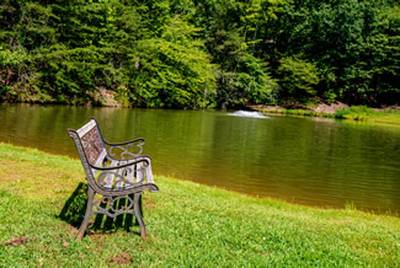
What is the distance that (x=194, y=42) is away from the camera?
123 feet

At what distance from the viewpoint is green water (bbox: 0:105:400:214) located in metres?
10.3

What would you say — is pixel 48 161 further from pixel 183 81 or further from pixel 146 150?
pixel 183 81

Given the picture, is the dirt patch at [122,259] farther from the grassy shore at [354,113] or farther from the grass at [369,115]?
the grass at [369,115]

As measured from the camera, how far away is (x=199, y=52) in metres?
37.4

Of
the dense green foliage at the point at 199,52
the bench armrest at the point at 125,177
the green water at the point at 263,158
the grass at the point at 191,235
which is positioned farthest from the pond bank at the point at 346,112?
the bench armrest at the point at 125,177

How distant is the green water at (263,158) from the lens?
10.3 metres

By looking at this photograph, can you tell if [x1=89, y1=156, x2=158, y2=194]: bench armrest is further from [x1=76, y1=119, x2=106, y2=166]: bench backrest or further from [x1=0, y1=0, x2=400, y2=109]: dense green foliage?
[x1=0, y1=0, x2=400, y2=109]: dense green foliage

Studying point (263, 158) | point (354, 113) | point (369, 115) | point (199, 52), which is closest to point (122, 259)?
point (263, 158)

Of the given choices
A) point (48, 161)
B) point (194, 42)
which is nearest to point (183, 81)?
point (194, 42)

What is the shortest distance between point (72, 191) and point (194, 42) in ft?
106

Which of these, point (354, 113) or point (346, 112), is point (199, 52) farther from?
point (354, 113)

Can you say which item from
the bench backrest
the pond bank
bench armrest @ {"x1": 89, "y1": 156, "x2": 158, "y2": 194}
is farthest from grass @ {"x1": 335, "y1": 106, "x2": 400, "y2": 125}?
bench armrest @ {"x1": 89, "y1": 156, "x2": 158, "y2": 194}

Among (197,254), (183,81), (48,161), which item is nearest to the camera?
(197,254)

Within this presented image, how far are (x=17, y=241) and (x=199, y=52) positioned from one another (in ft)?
112
